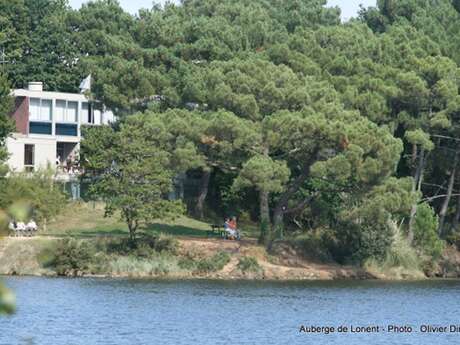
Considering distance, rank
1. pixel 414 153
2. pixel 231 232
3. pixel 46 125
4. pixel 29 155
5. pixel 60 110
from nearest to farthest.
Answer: pixel 231 232 → pixel 414 153 → pixel 29 155 → pixel 46 125 → pixel 60 110

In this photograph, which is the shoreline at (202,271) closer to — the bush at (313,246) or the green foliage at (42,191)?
the bush at (313,246)

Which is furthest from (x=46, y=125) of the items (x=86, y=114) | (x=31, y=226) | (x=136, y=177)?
(x=136, y=177)

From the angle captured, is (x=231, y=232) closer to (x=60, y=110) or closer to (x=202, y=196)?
(x=202, y=196)

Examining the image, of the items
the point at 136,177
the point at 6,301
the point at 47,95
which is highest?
the point at 47,95

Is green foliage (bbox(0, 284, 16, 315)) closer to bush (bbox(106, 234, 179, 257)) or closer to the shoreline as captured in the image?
the shoreline

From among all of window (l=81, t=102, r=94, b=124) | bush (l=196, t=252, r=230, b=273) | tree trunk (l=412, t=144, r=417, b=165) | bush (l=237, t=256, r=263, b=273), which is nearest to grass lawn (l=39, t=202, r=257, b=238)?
bush (l=196, t=252, r=230, b=273)

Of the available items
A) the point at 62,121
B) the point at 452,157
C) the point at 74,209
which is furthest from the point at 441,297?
the point at 62,121

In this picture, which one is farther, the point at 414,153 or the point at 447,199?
the point at 447,199

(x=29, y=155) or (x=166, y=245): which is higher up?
(x=29, y=155)

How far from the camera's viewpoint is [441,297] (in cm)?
4441

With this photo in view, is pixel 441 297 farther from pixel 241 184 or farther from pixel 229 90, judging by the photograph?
pixel 229 90

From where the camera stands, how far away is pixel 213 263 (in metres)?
50.0

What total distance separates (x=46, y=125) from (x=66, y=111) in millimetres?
1911

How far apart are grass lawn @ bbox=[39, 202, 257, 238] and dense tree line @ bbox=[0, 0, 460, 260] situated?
94.2 inches
